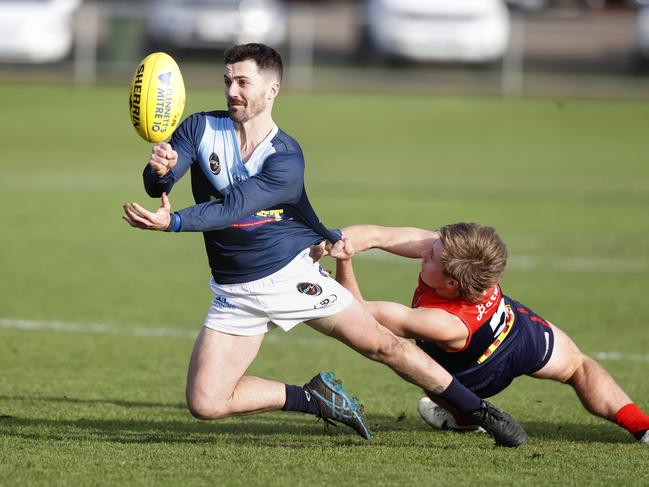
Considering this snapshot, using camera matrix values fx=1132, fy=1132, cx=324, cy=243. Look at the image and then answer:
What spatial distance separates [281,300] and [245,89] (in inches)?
46.5

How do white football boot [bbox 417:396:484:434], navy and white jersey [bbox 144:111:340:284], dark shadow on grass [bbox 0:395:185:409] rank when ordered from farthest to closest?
dark shadow on grass [bbox 0:395:185:409] → white football boot [bbox 417:396:484:434] → navy and white jersey [bbox 144:111:340:284]

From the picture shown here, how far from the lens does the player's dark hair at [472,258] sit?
6336 millimetres

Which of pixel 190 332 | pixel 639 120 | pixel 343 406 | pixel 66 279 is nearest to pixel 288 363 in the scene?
pixel 190 332

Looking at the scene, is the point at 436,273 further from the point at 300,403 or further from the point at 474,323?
the point at 300,403

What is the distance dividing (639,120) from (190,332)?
18.5 meters

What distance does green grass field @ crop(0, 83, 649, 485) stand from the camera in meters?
6.18

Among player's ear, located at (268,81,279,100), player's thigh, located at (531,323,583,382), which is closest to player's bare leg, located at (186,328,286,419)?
player's ear, located at (268,81,279,100)

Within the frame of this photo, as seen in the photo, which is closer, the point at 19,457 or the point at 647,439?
the point at 19,457

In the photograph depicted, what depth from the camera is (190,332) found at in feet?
34.4

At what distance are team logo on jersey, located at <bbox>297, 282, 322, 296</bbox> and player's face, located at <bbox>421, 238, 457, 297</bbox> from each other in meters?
0.70

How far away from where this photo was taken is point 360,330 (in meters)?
6.25

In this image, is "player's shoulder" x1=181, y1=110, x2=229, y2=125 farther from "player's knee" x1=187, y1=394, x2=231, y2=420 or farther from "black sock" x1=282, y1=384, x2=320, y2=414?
"black sock" x1=282, y1=384, x2=320, y2=414

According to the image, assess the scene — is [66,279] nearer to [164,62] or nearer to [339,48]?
[164,62]

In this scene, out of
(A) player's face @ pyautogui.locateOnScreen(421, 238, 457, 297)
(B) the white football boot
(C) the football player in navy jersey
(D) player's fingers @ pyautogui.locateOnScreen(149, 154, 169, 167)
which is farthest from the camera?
(B) the white football boot
